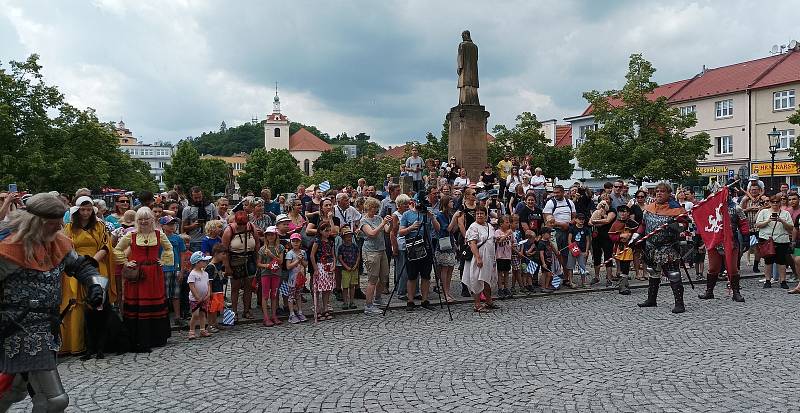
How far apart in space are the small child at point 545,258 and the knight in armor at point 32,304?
27.7 ft

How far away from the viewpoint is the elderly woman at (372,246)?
31.5 feet

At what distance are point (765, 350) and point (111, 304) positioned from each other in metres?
7.58

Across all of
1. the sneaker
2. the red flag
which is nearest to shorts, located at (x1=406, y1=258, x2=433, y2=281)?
the sneaker

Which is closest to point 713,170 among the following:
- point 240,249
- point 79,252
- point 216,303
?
point 240,249

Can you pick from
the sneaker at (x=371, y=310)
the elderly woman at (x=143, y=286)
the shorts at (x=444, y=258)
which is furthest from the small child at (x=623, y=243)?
the elderly woman at (x=143, y=286)

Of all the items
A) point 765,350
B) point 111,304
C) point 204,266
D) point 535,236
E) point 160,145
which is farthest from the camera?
point 160,145

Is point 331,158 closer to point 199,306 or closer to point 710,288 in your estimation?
point 710,288

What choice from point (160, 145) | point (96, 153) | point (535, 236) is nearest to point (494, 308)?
point (535, 236)

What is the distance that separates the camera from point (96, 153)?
133 feet

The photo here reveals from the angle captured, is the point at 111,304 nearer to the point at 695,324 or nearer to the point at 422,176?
the point at 695,324

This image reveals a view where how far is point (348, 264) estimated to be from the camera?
32.9 ft

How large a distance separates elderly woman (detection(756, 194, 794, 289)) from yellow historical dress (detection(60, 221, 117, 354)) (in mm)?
11119

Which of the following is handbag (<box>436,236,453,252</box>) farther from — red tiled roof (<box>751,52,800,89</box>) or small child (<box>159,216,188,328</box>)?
red tiled roof (<box>751,52,800,89</box>)

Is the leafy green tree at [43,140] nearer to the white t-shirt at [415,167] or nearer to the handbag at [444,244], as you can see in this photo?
the white t-shirt at [415,167]
